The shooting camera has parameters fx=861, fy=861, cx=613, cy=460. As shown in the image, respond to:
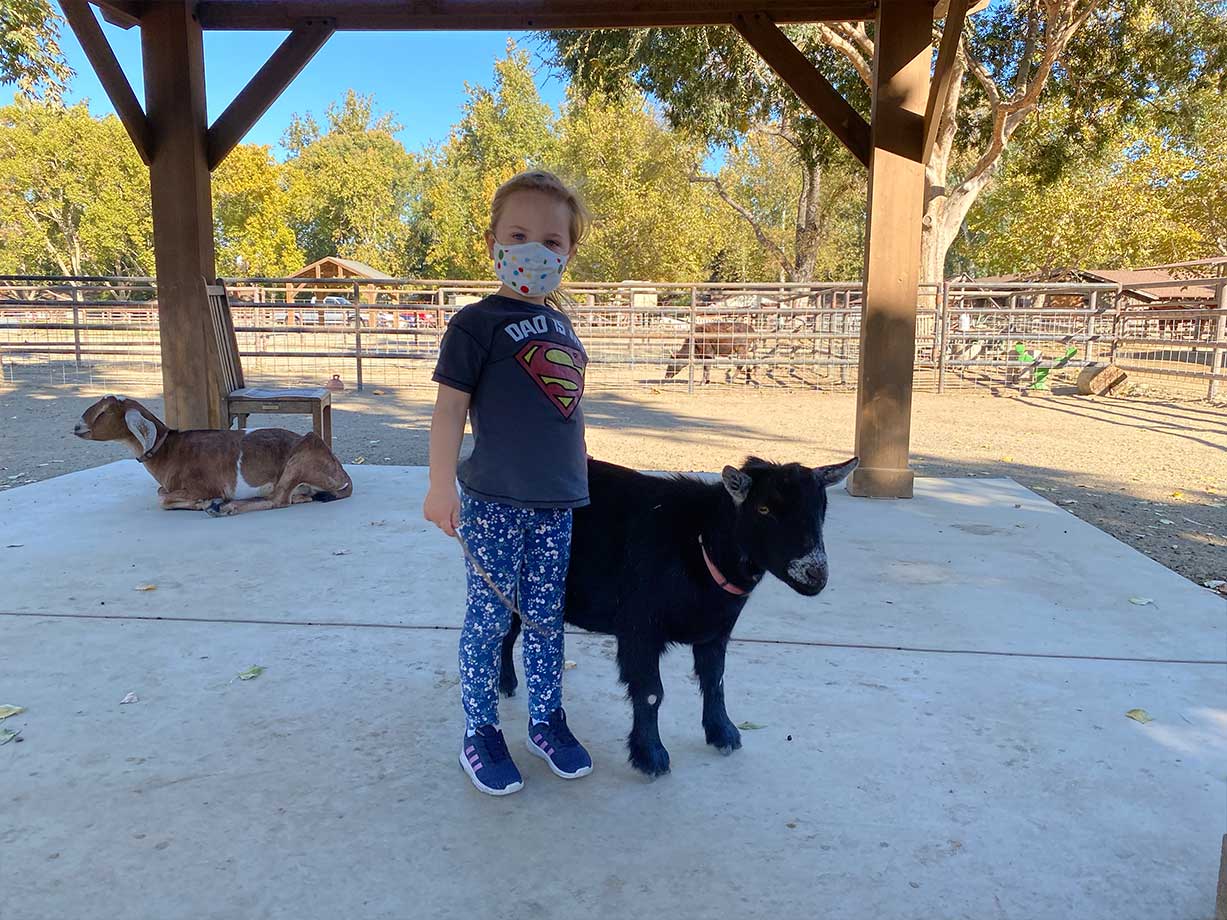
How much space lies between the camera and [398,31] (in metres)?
6.08

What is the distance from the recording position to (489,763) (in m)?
2.21

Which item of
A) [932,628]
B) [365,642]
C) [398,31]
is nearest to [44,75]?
[398,31]

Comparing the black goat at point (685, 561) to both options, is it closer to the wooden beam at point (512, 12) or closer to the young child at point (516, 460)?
the young child at point (516, 460)

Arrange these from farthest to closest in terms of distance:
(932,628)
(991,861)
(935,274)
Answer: (935,274), (932,628), (991,861)

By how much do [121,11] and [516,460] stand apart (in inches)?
211

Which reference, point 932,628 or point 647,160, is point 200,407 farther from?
point 647,160

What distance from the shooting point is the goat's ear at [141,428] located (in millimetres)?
4980

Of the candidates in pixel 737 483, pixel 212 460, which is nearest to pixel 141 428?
pixel 212 460

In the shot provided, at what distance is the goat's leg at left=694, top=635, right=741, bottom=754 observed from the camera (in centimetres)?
241

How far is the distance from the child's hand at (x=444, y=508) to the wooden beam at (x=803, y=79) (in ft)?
14.9

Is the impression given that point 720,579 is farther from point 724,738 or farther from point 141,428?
point 141,428

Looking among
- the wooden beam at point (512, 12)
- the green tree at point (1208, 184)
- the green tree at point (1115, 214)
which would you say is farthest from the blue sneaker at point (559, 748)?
the green tree at point (1208, 184)

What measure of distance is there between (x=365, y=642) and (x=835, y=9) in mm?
5048

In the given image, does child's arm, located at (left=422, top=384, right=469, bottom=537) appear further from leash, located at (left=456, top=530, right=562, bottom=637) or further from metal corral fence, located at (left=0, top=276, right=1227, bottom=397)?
metal corral fence, located at (left=0, top=276, right=1227, bottom=397)
